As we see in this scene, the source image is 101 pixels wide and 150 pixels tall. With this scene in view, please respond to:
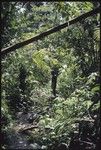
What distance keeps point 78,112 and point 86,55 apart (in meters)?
4.14

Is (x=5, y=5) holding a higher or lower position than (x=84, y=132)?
higher

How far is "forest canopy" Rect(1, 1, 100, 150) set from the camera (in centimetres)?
482

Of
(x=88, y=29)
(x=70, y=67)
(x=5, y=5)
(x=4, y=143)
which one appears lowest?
(x=4, y=143)

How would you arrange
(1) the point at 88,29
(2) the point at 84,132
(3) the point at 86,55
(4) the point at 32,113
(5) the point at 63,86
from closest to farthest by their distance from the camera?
(2) the point at 84,132 < (1) the point at 88,29 < (3) the point at 86,55 < (5) the point at 63,86 < (4) the point at 32,113

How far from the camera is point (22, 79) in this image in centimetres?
1623

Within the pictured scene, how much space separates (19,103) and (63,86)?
4.05 meters

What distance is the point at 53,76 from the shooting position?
57.8ft

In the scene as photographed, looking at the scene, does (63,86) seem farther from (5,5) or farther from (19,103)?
(5,5)

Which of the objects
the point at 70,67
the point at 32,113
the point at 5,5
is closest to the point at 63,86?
the point at 70,67

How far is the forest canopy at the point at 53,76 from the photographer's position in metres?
4.82

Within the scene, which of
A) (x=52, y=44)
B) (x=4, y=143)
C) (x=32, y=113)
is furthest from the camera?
(x=32, y=113)

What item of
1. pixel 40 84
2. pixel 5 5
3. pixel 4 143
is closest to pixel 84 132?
pixel 4 143

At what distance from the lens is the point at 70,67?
11141mm

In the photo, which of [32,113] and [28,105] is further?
[28,105]
